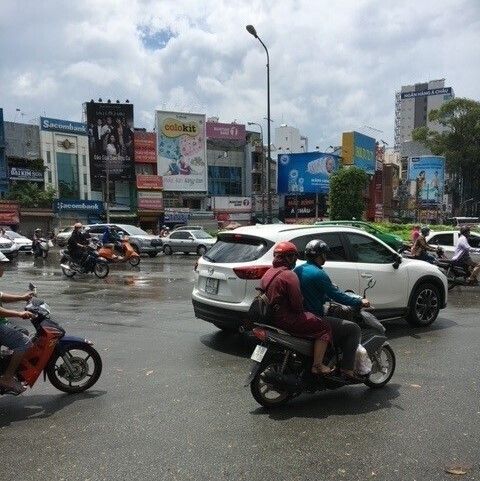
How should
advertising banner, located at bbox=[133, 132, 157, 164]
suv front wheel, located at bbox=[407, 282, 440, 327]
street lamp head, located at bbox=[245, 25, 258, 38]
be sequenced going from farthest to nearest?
1. advertising banner, located at bbox=[133, 132, 157, 164]
2. street lamp head, located at bbox=[245, 25, 258, 38]
3. suv front wheel, located at bbox=[407, 282, 440, 327]

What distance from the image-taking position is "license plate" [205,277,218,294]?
7078mm

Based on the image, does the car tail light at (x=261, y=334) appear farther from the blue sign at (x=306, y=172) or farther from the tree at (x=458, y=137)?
the tree at (x=458, y=137)

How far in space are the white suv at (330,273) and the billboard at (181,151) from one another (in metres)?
51.8

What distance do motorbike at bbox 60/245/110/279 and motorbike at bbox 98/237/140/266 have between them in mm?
1679

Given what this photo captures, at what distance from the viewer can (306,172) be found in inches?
2400

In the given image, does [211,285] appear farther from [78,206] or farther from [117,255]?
[78,206]

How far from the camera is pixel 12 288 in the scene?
14320 millimetres

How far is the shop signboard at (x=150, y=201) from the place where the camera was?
2195 inches

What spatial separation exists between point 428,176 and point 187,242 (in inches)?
1991

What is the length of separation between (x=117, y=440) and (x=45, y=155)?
56584 mm

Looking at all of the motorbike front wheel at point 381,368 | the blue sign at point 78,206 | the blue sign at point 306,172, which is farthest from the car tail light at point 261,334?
the blue sign at point 306,172

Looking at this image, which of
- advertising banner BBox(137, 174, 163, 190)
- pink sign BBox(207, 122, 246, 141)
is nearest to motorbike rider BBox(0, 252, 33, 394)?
advertising banner BBox(137, 174, 163, 190)

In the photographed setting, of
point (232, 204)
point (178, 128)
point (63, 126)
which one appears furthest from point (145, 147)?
point (232, 204)

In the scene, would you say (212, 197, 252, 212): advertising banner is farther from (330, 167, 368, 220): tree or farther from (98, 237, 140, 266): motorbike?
(98, 237, 140, 266): motorbike
